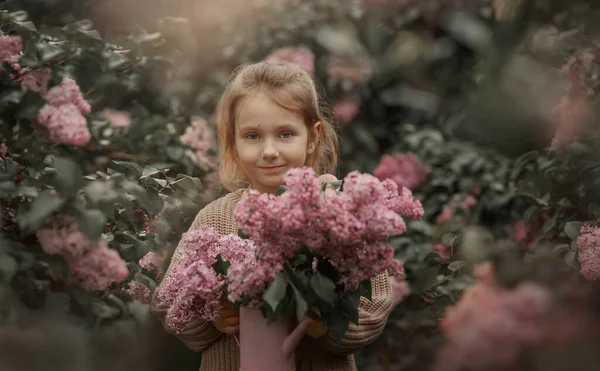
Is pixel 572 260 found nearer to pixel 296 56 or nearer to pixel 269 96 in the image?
pixel 269 96

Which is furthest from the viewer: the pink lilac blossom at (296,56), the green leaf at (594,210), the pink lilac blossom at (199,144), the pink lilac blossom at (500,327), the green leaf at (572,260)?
the pink lilac blossom at (296,56)

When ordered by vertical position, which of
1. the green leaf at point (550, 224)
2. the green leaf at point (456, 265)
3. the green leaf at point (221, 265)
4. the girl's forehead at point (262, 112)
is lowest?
the green leaf at point (456, 265)

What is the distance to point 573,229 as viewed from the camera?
2158 millimetres

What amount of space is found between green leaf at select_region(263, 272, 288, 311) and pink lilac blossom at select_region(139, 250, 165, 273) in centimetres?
62

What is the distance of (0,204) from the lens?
64.2 inches

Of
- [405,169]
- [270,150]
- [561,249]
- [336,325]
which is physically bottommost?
[405,169]

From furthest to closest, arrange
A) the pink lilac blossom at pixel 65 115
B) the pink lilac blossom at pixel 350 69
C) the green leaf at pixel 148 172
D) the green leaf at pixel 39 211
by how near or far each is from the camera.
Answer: the pink lilac blossom at pixel 350 69 → the green leaf at pixel 148 172 → the pink lilac blossom at pixel 65 115 → the green leaf at pixel 39 211

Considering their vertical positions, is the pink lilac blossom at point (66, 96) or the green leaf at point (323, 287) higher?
the green leaf at point (323, 287)

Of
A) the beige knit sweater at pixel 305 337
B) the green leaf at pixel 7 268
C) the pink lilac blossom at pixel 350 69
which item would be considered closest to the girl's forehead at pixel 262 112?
the beige knit sweater at pixel 305 337

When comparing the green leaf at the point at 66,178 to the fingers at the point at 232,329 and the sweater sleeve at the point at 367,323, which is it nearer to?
the fingers at the point at 232,329

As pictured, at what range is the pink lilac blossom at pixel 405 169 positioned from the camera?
3203mm

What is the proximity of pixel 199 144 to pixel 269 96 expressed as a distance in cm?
110

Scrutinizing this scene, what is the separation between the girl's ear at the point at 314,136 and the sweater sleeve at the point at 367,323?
0.31 m

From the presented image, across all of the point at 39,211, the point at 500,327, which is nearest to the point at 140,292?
the point at 39,211
